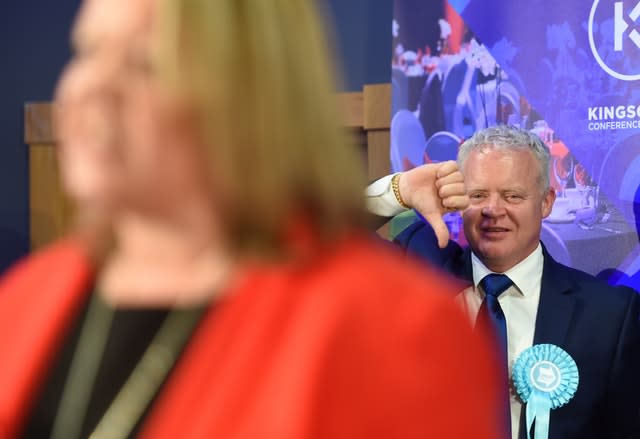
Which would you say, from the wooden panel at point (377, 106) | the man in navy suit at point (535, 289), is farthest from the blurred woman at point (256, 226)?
the wooden panel at point (377, 106)

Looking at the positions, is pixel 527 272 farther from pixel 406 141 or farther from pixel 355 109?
pixel 355 109

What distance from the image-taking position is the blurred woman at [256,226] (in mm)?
515

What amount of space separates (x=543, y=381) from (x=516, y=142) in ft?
2.00

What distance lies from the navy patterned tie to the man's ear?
0.21 meters

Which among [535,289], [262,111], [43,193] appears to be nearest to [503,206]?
[535,289]

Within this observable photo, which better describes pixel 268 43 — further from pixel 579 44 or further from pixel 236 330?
pixel 579 44

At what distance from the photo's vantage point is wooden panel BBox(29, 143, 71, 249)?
127 inches

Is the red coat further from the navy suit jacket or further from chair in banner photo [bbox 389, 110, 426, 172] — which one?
chair in banner photo [bbox 389, 110, 426, 172]

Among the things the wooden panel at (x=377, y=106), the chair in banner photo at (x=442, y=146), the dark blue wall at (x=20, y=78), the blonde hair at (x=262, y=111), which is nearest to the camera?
the blonde hair at (x=262, y=111)

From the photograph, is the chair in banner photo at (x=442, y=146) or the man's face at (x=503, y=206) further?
the chair in banner photo at (x=442, y=146)

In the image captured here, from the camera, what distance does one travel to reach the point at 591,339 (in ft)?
7.32

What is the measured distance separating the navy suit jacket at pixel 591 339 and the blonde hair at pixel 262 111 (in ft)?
5.70

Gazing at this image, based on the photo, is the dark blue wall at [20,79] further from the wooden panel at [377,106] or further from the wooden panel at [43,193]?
the wooden panel at [377,106]

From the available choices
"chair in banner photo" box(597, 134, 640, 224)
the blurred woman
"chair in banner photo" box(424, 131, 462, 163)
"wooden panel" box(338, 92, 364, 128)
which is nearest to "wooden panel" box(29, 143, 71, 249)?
"wooden panel" box(338, 92, 364, 128)
